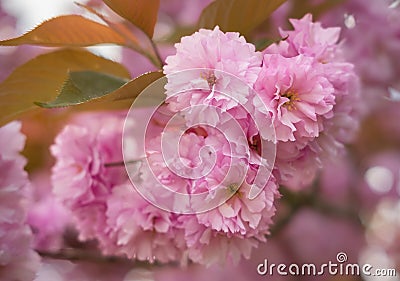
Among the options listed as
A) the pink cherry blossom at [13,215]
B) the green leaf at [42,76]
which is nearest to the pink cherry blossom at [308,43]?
the green leaf at [42,76]

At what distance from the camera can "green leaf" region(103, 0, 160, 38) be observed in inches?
29.6

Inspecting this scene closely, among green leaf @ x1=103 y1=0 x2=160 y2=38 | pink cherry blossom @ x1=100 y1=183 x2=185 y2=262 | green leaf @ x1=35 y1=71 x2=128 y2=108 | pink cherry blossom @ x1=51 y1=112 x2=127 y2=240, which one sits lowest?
pink cherry blossom @ x1=100 y1=183 x2=185 y2=262

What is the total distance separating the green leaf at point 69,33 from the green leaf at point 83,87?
0.04 m

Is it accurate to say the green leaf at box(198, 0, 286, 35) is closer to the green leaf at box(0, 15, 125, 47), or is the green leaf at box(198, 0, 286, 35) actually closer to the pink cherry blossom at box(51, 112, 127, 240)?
the green leaf at box(0, 15, 125, 47)

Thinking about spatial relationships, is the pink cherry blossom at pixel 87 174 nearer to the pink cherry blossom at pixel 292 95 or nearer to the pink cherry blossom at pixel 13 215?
the pink cherry blossom at pixel 13 215

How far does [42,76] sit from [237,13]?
0.89 feet

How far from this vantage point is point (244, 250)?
2.50 ft

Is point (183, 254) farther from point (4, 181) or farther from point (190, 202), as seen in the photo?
point (4, 181)

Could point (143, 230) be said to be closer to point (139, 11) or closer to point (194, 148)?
point (194, 148)

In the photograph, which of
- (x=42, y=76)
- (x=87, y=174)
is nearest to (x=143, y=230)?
(x=87, y=174)

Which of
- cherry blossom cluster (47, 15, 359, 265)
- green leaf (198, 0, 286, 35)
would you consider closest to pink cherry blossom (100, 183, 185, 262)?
cherry blossom cluster (47, 15, 359, 265)

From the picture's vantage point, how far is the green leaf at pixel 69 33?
31.0 inches

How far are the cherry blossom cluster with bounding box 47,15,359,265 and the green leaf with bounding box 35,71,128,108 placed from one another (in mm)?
71

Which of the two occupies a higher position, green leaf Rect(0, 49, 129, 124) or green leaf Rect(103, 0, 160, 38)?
green leaf Rect(103, 0, 160, 38)
